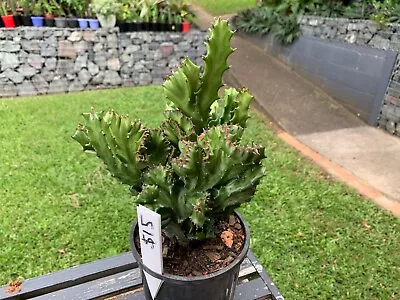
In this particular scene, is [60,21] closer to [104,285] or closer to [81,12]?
[81,12]

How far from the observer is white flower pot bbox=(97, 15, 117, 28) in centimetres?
455

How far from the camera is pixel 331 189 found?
290 cm

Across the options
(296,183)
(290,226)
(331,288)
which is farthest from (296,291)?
(296,183)

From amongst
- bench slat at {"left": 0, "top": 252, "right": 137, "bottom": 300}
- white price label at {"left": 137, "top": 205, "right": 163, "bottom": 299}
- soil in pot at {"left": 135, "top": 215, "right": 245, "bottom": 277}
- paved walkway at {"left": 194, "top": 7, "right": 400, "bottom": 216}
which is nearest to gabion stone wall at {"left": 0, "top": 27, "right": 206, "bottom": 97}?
paved walkway at {"left": 194, "top": 7, "right": 400, "bottom": 216}

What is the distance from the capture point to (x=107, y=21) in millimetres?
4574

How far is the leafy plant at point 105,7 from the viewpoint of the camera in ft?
14.5

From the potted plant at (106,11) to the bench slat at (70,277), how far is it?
3.66 m

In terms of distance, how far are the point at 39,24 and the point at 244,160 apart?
4303 millimetres

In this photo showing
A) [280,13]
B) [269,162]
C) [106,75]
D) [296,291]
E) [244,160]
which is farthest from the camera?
[280,13]

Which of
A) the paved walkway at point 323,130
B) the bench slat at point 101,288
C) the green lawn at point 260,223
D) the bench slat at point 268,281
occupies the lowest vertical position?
the green lawn at point 260,223

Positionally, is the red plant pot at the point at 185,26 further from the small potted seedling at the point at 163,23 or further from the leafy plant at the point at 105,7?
the leafy plant at the point at 105,7

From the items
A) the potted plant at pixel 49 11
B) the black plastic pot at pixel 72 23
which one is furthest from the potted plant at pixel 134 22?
the potted plant at pixel 49 11

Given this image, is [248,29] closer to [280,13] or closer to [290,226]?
[280,13]

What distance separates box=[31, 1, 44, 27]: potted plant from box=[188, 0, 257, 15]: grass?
12.2 feet
